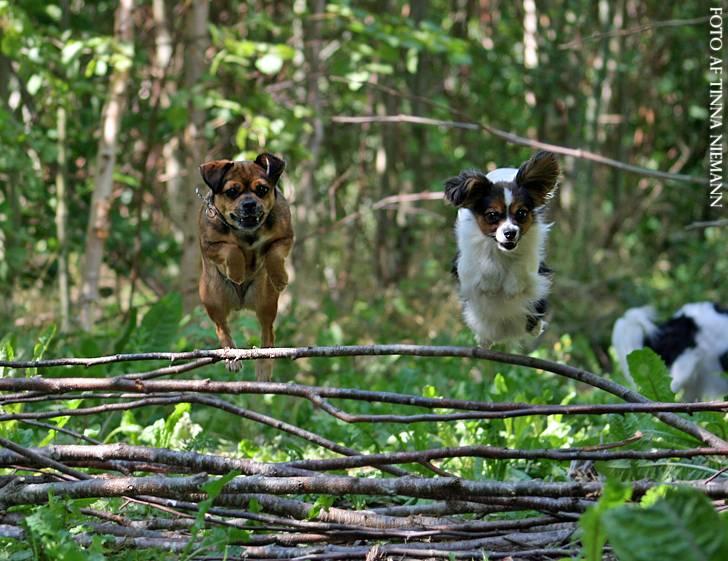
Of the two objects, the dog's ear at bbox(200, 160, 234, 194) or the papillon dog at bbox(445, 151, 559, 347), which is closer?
the dog's ear at bbox(200, 160, 234, 194)

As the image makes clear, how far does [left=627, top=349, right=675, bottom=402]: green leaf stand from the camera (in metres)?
4.88

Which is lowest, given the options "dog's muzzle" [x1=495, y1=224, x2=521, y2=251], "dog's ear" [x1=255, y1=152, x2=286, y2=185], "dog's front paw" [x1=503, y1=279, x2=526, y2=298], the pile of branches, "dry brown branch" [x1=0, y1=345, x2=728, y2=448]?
the pile of branches

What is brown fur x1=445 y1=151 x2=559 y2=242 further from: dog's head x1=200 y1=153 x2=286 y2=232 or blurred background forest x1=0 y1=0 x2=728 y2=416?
blurred background forest x1=0 y1=0 x2=728 y2=416

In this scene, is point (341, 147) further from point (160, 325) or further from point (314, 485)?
point (314, 485)

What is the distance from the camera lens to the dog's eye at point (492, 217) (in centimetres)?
421

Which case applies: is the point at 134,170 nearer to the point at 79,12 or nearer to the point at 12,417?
the point at 79,12

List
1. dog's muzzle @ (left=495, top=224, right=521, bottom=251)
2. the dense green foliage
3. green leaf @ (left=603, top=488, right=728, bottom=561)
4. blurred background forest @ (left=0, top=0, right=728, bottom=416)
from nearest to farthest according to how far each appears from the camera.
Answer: green leaf @ (left=603, top=488, right=728, bottom=561) < dog's muzzle @ (left=495, top=224, right=521, bottom=251) < the dense green foliage < blurred background forest @ (left=0, top=0, right=728, bottom=416)

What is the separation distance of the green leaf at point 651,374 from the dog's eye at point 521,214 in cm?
105

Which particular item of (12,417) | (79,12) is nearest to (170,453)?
(12,417)

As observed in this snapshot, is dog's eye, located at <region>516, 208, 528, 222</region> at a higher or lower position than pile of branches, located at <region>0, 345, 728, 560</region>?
higher

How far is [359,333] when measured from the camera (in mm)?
10320

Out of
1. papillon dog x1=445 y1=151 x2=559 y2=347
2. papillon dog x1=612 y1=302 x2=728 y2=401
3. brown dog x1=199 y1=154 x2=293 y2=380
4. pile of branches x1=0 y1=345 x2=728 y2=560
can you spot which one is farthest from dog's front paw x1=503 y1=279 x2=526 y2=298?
papillon dog x1=612 y1=302 x2=728 y2=401

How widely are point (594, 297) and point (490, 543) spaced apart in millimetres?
9152

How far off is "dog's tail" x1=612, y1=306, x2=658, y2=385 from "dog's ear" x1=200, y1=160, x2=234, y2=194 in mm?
6611
